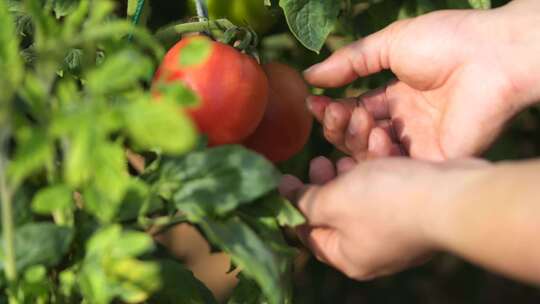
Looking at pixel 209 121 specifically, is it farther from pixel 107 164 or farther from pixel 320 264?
pixel 320 264

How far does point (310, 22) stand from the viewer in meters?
1.15

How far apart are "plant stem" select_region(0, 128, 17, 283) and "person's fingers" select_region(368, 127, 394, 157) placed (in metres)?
0.56

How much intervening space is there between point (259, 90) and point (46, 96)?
38 cm

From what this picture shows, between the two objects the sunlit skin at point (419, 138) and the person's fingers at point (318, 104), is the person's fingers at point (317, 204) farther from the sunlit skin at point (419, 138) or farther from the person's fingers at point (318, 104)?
the person's fingers at point (318, 104)

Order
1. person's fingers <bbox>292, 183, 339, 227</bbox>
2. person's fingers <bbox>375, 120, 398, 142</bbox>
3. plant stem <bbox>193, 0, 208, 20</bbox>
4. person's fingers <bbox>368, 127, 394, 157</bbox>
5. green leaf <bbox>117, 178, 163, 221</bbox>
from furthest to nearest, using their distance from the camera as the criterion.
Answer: person's fingers <bbox>375, 120, 398, 142</bbox>, person's fingers <bbox>368, 127, 394, 157</bbox>, plant stem <bbox>193, 0, 208, 20</bbox>, person's fingers <bbox>292, 183, 339, 227</bbox>, green leaf <bbox>117, 178, 163, 221</bbox>

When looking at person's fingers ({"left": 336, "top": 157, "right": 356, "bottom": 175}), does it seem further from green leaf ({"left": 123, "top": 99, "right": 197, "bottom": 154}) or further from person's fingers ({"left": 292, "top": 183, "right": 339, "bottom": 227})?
green leaf ({"left": 123, "top": 99, "right": 197, "bottom": 154})

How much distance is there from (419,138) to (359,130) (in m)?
0.11

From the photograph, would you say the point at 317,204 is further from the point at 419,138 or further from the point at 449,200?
the point at 419,138

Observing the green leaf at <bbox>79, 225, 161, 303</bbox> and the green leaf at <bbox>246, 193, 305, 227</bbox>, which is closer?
the green leaf at <bbox>79, 225, 161, 303</bbox>

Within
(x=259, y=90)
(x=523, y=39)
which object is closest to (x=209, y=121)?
(x=259, y=90)

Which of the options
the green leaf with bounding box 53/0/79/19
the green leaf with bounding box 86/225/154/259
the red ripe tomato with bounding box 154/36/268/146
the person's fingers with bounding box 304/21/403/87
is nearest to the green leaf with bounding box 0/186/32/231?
the green leaf with bounding box 86/225/154/259

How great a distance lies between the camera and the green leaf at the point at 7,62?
69 cm

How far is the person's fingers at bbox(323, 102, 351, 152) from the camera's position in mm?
1224

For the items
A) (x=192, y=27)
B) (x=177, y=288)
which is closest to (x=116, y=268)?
(x=177, y=288)
